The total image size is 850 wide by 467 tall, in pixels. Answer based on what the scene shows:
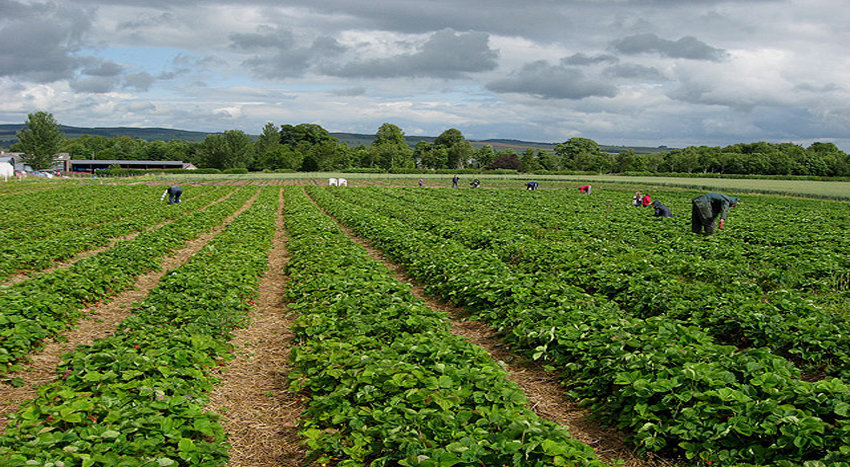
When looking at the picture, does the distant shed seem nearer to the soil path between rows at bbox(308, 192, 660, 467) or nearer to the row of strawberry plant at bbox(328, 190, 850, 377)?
the row of strawberry plant at bbox(328, 190, 850, 377)

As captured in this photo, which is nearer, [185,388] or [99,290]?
[185,388]

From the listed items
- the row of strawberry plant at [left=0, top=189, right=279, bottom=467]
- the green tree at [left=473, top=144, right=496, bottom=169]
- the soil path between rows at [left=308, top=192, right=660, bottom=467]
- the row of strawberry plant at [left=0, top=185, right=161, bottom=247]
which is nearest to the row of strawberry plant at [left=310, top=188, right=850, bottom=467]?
the soil path between rows at [left=308, top=192, right=660, bottom=467]

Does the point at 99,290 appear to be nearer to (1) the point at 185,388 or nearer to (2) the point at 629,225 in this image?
(1) the point at 185,388

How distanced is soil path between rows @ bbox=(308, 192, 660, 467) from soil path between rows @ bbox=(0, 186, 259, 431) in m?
5.94

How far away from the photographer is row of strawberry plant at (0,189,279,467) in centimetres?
432

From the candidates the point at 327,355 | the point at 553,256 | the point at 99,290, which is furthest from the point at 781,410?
the point at 99,290

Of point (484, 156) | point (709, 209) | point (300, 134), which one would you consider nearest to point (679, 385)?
point (709, 209)

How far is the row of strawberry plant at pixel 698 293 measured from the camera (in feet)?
23.4

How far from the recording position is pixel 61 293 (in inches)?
380

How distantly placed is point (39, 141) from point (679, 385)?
14466 centimetres

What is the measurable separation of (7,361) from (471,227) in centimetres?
1472

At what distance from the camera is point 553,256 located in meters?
13.5

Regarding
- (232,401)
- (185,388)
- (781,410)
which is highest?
(781,410)

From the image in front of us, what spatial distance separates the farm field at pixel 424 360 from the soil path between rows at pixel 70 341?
5cm
